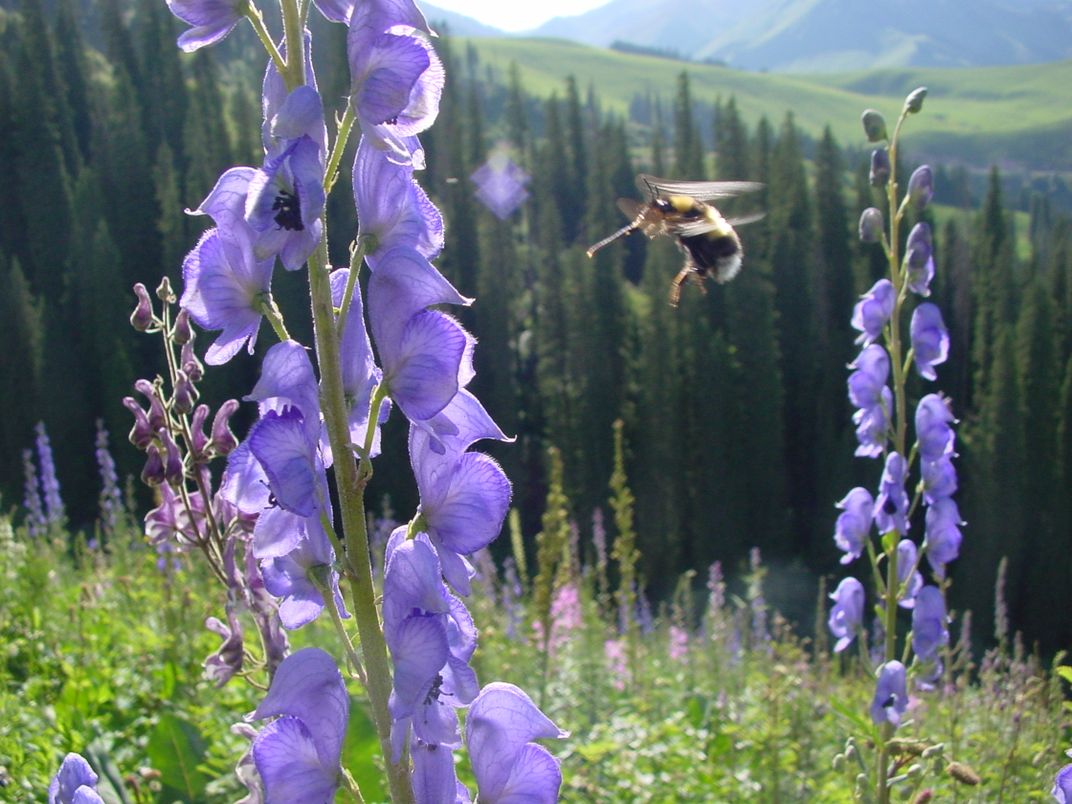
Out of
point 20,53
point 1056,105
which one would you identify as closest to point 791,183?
point 20,53

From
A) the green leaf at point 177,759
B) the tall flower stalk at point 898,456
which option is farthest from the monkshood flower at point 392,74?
the tall flower stalk at point 898,456

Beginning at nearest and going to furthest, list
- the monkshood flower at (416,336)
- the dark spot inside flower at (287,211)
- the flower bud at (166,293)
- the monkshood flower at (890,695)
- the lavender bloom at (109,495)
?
1. the dark spot inside flower at (287,211)
2. the monkshood flower at (416,336)
3. the flower bud at (166,293)
4. the monkshood flower at (890,695)
5. the lavender bloom at (109,495)

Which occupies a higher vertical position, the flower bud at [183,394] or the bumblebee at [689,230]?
the bumblebee at [689,230]

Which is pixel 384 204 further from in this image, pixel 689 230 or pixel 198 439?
pixel 689 230

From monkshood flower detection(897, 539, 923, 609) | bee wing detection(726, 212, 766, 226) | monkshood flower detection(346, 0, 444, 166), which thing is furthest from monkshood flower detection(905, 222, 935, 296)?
monkshood flower detection(346, 0, 444, 166)

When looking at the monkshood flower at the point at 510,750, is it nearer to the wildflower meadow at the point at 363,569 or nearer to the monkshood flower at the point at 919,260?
the wildflower meadow at the point at 363,569

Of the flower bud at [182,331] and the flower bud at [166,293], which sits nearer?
the flower bud at [182,331]

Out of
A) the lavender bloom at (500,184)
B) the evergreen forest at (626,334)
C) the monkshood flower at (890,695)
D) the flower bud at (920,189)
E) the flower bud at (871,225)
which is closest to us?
the monkshood flower at (890,695)

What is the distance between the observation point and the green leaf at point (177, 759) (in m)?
3.53

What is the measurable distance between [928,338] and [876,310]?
0.51 m

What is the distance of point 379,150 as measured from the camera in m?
1.73

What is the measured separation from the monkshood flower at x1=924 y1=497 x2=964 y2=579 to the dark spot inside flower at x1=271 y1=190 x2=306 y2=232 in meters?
3.82

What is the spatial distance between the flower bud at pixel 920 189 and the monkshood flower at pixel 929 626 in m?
1.67

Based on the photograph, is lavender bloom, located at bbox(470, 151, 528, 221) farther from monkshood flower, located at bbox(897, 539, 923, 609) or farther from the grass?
monkshood flower, located at bbox(897, 539, 923, 609)
